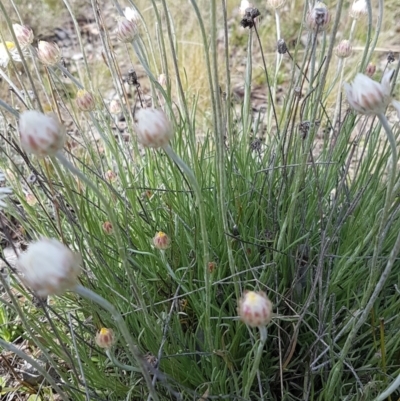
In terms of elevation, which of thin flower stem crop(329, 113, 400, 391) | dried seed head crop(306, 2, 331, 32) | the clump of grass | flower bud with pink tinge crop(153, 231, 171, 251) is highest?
dried seed head crop(306, 2, 331, 32)

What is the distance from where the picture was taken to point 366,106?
0.54 m

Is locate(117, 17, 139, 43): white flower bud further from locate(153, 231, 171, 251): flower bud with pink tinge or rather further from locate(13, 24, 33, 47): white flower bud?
locate(153, 231, 171, 251): flower bud with pink tinge

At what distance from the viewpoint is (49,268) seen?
0.45 metres

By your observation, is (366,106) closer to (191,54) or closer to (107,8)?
(191,54)

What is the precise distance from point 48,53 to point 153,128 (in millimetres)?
495

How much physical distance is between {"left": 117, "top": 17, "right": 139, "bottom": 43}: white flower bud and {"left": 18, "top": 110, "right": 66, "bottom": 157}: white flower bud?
480mm

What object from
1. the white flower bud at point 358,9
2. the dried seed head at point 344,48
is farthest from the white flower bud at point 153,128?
the white flower bud at point 358,9

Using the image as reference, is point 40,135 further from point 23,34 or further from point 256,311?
point 23,34

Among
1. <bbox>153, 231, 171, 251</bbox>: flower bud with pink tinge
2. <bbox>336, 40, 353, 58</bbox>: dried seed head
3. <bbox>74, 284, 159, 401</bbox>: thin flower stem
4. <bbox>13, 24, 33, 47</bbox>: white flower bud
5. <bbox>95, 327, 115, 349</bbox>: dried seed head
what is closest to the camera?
<bbox>74, 284, 159, 401</bbox>: thin flower stem

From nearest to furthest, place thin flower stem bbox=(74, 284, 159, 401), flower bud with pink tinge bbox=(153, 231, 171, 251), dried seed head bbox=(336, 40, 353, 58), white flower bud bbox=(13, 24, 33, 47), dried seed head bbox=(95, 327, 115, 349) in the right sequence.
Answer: thin flower stem bbox=(74, 284, 159, 401), dried seed head bbox=(95, 327, 115, 349), flower bud with pink tinge bbox=(153, 231, 171, 251), white flower bud bbox=(13, 24, 33, 47), dried seed head bbox=(336, 40, 353, 58)

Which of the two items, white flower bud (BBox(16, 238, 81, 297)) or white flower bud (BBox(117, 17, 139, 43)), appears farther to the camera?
white flower bud (BBox(117, 17, 139, 43))

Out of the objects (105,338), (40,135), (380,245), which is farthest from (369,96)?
(105,338)

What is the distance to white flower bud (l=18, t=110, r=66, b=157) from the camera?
470 millimetres

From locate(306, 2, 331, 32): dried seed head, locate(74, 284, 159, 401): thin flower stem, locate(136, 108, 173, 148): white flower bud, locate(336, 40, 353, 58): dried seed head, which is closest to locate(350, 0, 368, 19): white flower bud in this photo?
locate(336, 40, 353, 58): dried seed head
